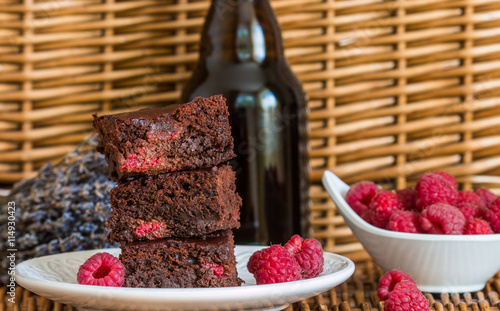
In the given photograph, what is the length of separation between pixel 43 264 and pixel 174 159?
28 cm

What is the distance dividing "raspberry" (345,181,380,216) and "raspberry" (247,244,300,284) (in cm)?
26

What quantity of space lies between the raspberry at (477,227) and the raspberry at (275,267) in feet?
1.02

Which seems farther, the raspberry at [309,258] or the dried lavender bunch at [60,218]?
the dried lavender bunch at [60,218]

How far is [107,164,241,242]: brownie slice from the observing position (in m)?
0.84

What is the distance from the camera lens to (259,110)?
1124 mm

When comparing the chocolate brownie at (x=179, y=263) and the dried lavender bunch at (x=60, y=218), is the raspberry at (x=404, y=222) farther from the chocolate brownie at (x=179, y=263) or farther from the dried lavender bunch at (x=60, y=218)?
the dried lavender bunch at (x=60, y=218)

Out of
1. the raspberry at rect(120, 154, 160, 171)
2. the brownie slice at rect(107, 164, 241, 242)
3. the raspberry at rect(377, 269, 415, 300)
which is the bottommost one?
the raspberry at rect(377, 269, 415, 300)

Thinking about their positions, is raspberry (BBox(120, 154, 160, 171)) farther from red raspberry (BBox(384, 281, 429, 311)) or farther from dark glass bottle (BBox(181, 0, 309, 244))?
red raspberry (BBox(384, 281, 429, 311))

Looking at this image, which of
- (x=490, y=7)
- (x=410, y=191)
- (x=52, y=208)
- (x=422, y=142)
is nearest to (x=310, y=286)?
(x=410, y=191)

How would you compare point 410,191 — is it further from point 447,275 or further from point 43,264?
point 43,264

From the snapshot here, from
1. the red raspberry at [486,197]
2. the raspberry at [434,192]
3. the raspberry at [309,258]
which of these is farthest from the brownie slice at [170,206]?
the red raspberry at [486,197]

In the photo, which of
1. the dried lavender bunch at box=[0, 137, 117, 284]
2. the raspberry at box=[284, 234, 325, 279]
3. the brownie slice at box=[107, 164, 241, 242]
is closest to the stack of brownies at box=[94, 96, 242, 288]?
the brownie slice at box=[107, 164, 241, 242]

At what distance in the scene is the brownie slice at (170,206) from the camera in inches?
33.3

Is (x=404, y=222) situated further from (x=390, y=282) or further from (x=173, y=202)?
(x=173, y=202)
